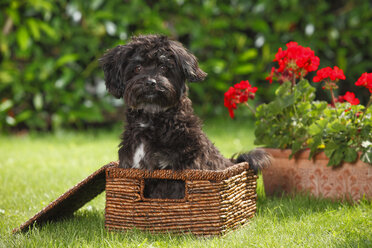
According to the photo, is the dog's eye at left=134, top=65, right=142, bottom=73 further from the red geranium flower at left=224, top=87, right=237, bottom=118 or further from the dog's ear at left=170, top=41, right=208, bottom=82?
the red geranium flower at left=224, top=87, right=237, bottom=118

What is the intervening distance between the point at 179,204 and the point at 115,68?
1010mm

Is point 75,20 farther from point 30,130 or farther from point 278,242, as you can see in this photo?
point 278,242

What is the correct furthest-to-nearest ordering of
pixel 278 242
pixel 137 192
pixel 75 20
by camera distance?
pixel 75 20, pixel 137 192, pixel 278 242

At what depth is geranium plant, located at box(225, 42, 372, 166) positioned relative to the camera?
12.3ft

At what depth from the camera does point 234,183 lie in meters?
3.29

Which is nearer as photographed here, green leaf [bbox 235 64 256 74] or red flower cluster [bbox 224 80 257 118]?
red flower cluster [bbox 224 80 257 118]

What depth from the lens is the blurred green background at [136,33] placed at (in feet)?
26.2

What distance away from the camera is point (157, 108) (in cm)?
316

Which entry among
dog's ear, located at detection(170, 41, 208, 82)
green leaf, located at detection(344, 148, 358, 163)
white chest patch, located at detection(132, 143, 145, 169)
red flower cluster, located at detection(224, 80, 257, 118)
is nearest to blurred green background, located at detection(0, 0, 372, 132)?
red flower cluster, located at detection(224, 80, 257, 118)

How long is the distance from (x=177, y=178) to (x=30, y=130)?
5928 millimetres

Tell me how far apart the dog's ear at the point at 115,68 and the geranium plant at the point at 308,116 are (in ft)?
3.67

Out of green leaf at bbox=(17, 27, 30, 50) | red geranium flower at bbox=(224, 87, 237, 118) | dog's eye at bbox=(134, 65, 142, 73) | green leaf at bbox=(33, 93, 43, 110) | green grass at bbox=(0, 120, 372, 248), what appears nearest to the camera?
green grass at bbox=(0, 120, 372, 248)

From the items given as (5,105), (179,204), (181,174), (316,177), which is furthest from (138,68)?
(5,105)

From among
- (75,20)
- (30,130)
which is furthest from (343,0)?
(30,130)
